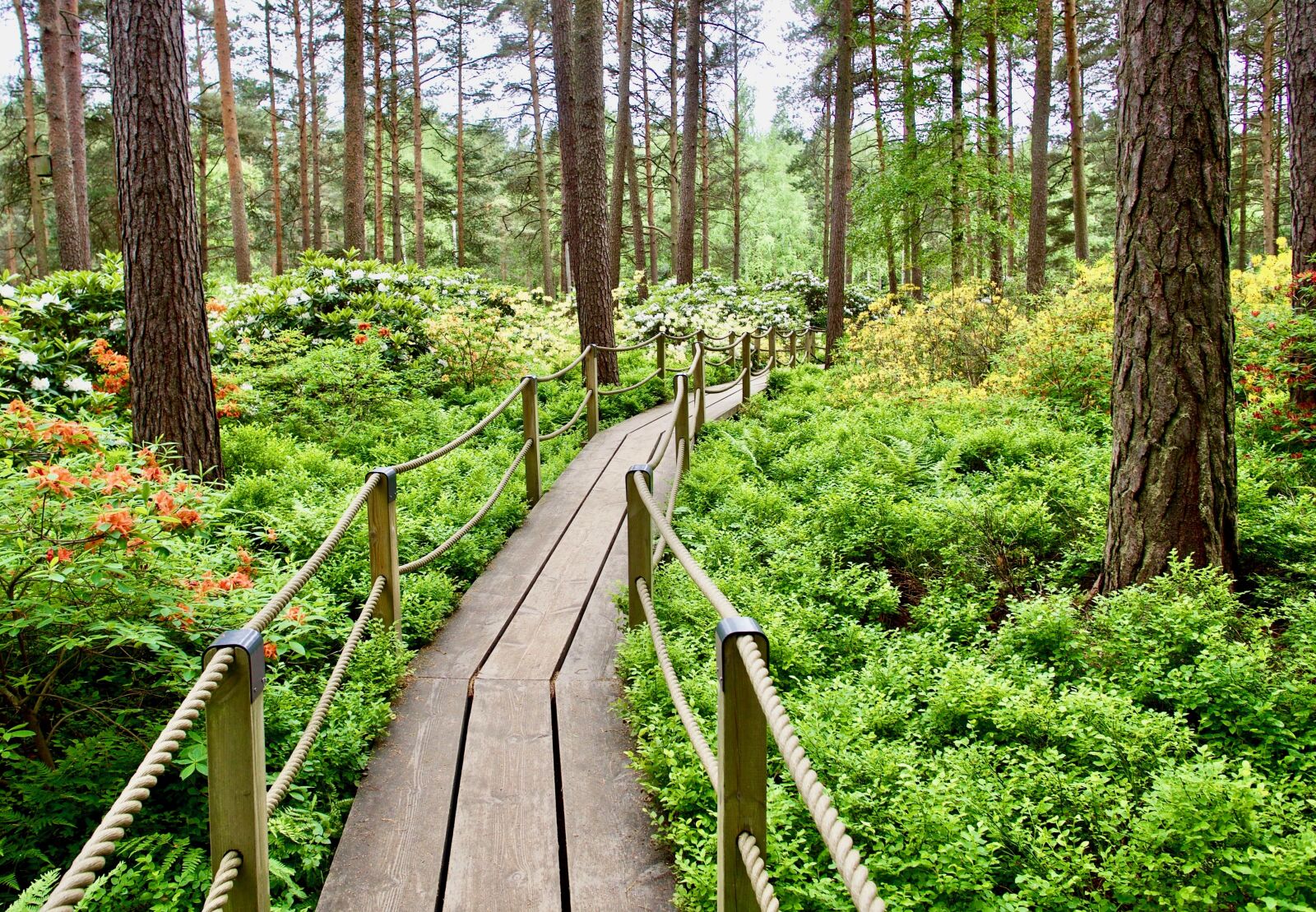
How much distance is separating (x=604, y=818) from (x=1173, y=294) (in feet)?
11.8

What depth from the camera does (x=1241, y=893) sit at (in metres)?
2.29

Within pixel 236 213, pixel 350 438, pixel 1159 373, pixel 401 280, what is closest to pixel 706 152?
pixel 236 213

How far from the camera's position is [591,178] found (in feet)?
35.1

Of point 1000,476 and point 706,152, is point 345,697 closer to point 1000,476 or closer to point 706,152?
point 1000,476

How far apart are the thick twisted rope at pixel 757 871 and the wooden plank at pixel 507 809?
92cm

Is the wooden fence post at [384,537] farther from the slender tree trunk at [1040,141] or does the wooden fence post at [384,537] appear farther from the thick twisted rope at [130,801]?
the slender tree trunk at [1040,141]

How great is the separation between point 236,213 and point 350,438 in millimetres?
11703

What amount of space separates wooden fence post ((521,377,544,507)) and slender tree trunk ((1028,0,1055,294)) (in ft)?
37.1

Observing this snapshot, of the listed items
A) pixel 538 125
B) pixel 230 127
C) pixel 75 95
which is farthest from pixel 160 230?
pixel 538 125

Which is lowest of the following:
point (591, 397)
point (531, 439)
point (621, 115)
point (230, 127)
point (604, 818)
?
point (604, 818)

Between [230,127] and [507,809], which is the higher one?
[230,127]

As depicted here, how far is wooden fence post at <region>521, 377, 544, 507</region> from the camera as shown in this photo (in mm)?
6414

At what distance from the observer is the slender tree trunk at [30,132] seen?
16625 mm

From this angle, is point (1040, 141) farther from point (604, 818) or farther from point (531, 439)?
point (604, 818)
